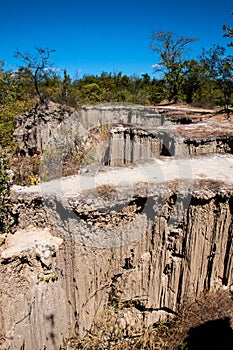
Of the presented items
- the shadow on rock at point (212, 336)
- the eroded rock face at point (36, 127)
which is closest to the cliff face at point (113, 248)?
the shadow on rock at point (212, 336)

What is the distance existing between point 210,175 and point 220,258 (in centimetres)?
159

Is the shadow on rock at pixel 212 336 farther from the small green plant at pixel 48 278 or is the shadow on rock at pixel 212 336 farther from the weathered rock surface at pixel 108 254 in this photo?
the small green plant at pixel 48 278

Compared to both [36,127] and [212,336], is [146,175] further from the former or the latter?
[36,127]

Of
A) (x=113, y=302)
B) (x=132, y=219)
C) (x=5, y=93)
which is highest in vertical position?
(x=5, y=93)

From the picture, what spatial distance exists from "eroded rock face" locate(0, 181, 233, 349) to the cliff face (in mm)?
16

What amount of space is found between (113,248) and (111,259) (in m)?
0.20

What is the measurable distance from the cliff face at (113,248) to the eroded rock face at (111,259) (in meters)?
0.02

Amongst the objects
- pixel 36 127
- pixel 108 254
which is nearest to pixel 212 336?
pixel 108 254

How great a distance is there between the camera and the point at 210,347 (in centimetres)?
473

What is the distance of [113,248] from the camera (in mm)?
4645

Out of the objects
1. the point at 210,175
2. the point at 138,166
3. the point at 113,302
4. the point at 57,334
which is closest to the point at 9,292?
the point at 57,334

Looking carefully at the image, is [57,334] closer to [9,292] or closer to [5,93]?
[9,292]

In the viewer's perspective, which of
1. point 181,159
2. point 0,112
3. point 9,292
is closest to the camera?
point 9,292

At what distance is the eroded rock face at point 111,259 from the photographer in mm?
4188
